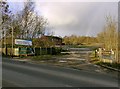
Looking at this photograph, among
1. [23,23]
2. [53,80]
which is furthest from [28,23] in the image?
[53,80]

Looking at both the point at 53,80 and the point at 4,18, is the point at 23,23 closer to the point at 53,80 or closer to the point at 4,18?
the point at 4,18

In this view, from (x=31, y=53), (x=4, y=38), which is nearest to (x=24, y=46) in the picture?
(x=31, y=53)

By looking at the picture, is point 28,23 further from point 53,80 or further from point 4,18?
point 53,80

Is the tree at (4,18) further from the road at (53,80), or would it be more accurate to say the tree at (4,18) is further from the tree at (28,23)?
the road at (53,80)

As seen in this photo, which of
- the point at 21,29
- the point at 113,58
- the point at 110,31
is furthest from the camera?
the point at 21,29

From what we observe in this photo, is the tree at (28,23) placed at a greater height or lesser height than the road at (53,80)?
greater

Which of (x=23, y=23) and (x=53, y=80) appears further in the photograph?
(x=23, y=23)

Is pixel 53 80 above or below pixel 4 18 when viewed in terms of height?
below

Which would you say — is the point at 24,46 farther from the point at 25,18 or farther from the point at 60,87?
the point at 60,87

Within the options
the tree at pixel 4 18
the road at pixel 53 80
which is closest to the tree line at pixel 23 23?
the tree at pixel 4 18

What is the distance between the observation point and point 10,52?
44.5 meters

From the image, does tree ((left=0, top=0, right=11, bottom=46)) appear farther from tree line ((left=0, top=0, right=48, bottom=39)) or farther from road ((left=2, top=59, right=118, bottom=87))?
road ((left=2, top=59, right=118, bottom=87))

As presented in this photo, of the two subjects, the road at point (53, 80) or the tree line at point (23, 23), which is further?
the tree line at point (23, 23)

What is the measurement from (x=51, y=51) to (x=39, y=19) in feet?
33.8
